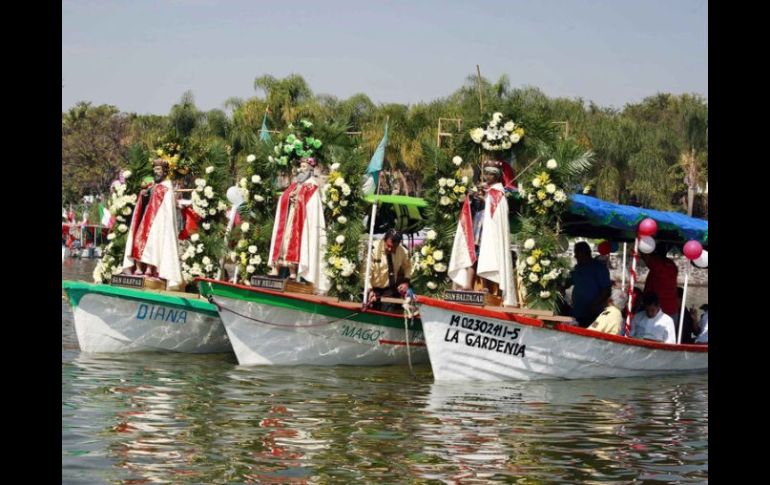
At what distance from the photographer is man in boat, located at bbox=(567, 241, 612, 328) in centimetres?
2017

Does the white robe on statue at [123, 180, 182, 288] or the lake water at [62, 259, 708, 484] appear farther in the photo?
the white robe on statue at [123, 180, 182, 288]

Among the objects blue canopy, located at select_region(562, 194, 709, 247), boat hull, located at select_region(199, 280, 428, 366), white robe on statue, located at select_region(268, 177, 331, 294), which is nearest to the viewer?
boat hull, located at select_region(199, 280, 428, 366)

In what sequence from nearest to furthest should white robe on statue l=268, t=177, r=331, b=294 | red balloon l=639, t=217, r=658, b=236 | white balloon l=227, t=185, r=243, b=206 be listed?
red balloon l=639, t=217, r=658, b=236, white robe on statue l=268, t=177, r=331, b=294, white balloon l=227, t=185, r=243, b=206

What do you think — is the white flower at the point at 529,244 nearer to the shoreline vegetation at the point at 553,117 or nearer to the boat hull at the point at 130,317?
the boat hull at the point at 130,317

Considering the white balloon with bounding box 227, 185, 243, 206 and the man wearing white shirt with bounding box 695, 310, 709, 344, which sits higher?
the white balloon with bounding box 227, 185, 243, 206

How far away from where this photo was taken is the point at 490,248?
58.6 feet

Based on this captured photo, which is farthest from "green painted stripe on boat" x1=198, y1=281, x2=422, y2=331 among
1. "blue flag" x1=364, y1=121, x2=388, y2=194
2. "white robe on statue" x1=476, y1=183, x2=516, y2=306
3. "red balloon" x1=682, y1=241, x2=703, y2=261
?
"red balloon" x1=682, y1=241, x2=703, y2=261

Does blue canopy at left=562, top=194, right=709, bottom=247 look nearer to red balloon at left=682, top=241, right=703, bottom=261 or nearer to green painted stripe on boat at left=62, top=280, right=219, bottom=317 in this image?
red balloon at left=682, top=241, right=703, bottom=261

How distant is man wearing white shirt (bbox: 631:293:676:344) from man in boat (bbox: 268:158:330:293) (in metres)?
5.06

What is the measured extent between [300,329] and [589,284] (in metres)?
4.76

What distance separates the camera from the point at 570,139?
18.6m

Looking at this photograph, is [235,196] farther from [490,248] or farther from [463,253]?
[490,248]
